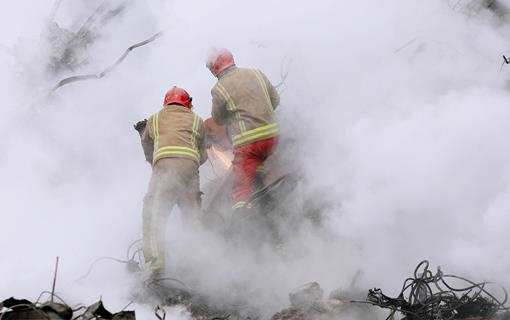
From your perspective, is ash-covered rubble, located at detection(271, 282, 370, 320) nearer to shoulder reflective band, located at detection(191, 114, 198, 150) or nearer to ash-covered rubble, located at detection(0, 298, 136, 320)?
ash-covered rubble, located at detection(0, 298, 136, 320)

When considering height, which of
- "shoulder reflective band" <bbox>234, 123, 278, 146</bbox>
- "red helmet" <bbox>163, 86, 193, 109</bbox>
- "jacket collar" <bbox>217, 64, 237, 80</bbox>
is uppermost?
"jacket collar" <bbox>217, 64, 237, 80</bbox>

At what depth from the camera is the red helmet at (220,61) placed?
23.5ft

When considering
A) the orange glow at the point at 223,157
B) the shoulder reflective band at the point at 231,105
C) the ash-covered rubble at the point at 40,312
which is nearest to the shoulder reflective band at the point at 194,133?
the shoulder reflective band at the point at 231,105

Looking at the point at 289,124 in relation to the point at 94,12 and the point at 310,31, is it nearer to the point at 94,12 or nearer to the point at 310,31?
the point at 310,31

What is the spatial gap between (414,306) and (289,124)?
3243mm

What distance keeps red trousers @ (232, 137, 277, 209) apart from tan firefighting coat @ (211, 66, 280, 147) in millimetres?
70

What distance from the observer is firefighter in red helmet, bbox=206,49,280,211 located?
6.68 meters

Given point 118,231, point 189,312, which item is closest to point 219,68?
point 118,231

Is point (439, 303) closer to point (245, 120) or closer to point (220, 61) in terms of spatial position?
point (245, 120)

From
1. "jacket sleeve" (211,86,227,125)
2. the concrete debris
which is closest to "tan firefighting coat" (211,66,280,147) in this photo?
"jacket sleeve" (211,86,227,125)

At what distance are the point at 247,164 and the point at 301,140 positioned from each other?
1.16 metres

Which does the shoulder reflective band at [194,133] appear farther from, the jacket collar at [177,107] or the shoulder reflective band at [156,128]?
the shoulder reflective band at [156,128]

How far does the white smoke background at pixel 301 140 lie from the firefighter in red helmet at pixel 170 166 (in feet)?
1.21

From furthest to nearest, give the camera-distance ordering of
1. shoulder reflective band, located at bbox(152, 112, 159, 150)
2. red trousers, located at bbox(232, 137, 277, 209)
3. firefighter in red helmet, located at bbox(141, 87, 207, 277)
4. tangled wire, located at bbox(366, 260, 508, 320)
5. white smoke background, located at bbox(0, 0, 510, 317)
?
shoulder reflective band, located at bbox(152, 112, 159, 150) < red trousers, located at bbox(232, 137, 277, 209) < firefighter in red helmet, located at bbox(141, 87, 207, 277) < white smoke background, located at bbox(0, 0, 510, 317) < tangled wire, located at bbox(366, 260, 508, 320)
